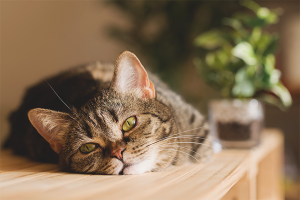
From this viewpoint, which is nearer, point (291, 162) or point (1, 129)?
point (1, 129)

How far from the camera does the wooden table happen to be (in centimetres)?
50

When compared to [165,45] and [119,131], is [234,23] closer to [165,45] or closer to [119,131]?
[119,131]

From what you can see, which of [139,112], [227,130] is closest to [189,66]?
→ [227,130]

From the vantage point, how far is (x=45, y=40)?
245cm

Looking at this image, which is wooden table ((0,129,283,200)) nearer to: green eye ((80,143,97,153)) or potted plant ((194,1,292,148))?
green eye ((80,143,97,153))

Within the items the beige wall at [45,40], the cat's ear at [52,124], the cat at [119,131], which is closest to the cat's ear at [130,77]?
the cat at [119,131]

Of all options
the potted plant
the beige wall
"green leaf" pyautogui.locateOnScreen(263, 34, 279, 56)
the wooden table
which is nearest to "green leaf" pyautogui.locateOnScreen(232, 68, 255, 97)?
the potted plant

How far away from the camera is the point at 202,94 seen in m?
2.48

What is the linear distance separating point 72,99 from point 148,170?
358mm

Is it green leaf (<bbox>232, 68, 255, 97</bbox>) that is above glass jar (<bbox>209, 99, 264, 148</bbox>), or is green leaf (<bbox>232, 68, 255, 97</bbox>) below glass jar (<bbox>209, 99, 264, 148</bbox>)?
above

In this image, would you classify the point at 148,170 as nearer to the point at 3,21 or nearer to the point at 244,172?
the point at 244,172

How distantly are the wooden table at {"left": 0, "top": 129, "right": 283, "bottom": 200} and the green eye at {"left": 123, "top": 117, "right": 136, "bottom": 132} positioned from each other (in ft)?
0.40

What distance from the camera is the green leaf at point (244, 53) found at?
42.5 inches

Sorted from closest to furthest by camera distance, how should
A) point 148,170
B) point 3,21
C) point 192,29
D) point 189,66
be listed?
point 148,170 < point 3,21 < point 192,29 < point 189,66
